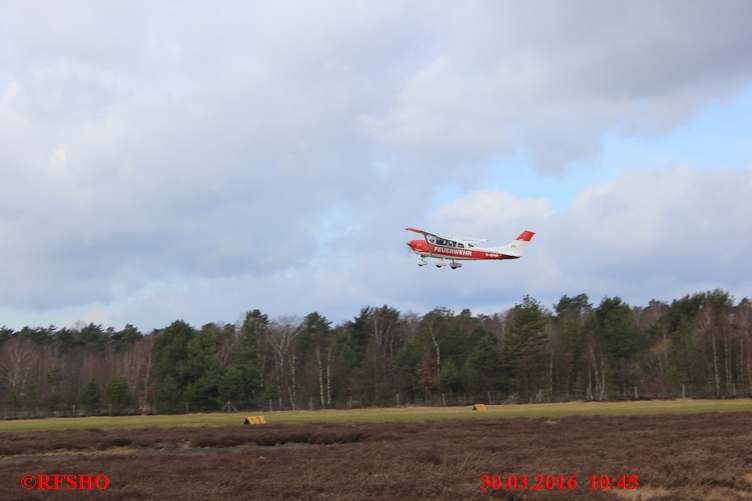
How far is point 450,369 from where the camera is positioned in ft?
373

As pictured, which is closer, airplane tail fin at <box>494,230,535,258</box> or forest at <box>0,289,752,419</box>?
airplane tail fin at <box>494,230,535,258</box>

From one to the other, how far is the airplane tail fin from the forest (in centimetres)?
4292

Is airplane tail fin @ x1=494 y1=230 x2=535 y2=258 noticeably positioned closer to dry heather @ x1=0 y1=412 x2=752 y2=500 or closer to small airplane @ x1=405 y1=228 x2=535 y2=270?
small airplane @ x1=405 y1=228 x2=535 y2=270

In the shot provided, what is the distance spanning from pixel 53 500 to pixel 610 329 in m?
110

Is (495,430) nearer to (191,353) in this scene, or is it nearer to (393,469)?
(393,469)

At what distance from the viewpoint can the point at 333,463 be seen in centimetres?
3228

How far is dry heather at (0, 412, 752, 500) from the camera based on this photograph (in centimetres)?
2448

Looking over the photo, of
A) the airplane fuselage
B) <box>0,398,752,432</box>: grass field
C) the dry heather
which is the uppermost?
the airplane fuselage

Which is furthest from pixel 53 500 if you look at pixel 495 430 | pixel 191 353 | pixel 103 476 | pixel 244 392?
pixel 191 353

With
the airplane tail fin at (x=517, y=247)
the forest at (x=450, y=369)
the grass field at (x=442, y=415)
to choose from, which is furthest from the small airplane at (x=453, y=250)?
the forest at (x=450, y=369)

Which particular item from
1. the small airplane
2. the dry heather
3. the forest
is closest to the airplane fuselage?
the small airplane

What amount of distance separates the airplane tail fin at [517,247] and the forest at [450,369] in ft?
141

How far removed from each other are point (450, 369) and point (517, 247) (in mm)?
52516

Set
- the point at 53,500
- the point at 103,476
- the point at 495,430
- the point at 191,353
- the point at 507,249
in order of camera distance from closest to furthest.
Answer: the point at 53,500, the point at 103,476, the point at 495,430, the point at 507,249, the point at 191,353
